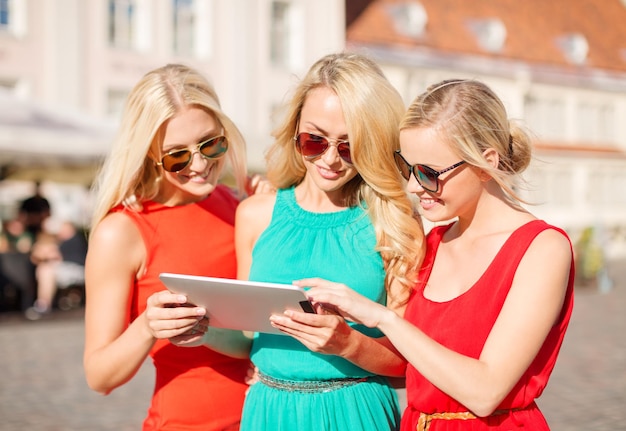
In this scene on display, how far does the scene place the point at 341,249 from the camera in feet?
8.01

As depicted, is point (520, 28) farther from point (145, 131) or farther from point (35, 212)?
point (145, 131)

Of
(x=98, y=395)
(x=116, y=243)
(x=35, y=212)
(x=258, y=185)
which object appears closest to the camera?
(x=116, y=243)

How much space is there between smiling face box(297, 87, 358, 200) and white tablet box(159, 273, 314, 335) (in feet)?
1.50

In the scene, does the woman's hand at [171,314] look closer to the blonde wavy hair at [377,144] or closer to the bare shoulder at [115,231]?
the bare shoulder at [115,231]

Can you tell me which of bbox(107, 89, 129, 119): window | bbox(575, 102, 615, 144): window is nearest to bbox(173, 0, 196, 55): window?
bbox(107, 89, 129, 119): window

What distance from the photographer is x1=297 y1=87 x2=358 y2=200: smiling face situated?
7.79 ft

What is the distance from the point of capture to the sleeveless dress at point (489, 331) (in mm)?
2072

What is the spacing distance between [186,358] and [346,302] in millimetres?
717

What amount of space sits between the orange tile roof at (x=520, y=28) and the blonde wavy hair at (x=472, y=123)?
24.1m

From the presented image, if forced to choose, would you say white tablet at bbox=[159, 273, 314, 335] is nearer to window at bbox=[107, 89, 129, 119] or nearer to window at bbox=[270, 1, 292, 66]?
window at bbox=[107, 89, 129, 119]

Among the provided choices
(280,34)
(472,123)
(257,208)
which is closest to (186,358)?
(257,208)

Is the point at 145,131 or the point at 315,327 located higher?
the point at 145,131

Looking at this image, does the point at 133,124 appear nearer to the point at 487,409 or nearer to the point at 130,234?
the point at 130,234

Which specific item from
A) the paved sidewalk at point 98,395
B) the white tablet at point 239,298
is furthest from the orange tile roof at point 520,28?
the white tablet at point 239,298
